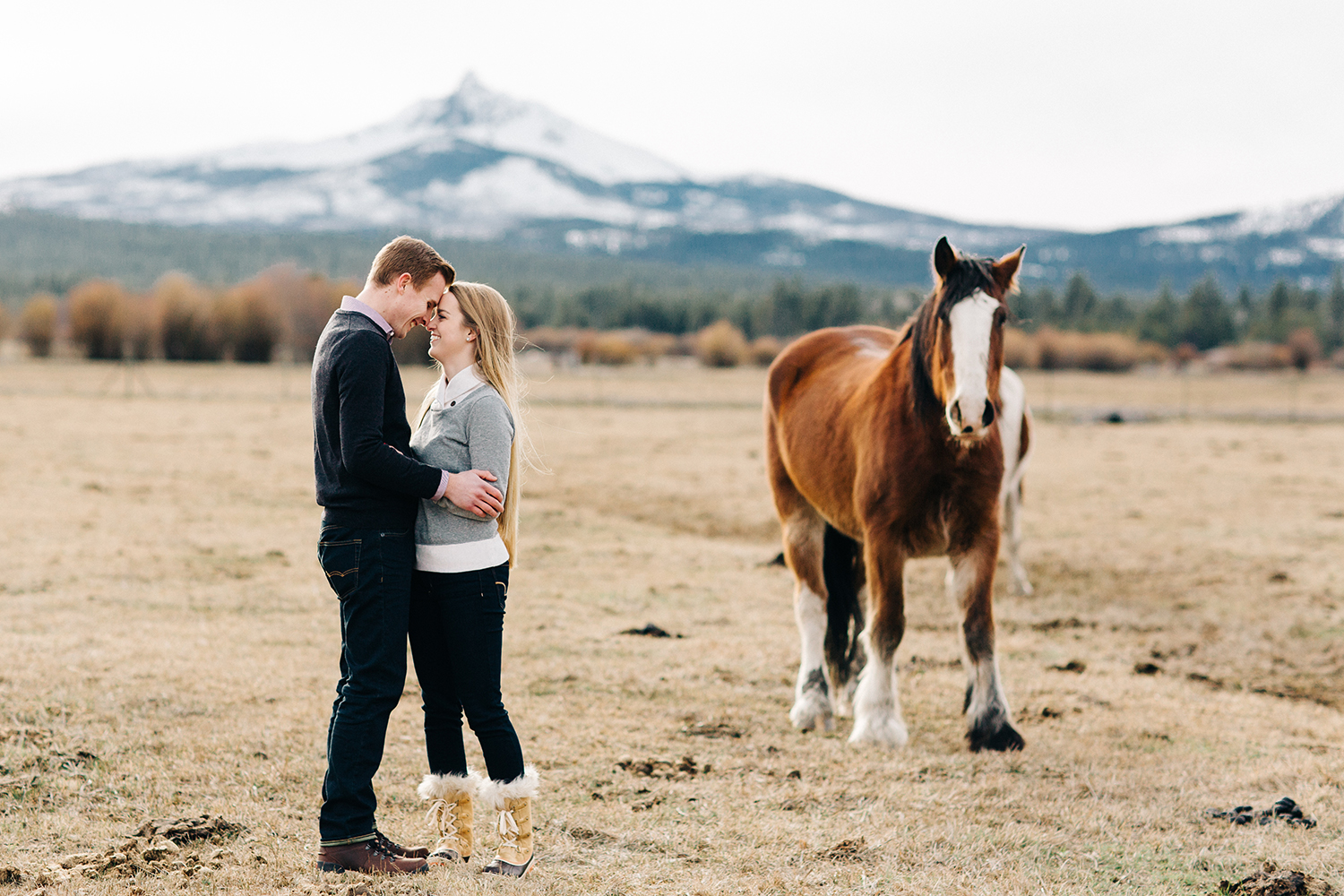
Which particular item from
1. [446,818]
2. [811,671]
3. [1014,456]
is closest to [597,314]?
[1014,456]

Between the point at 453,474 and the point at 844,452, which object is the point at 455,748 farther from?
the point at 844,452

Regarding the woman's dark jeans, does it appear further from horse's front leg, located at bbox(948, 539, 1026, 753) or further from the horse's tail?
the horse's tail

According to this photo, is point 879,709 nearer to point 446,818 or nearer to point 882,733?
point 882,733

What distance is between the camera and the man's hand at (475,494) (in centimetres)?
332

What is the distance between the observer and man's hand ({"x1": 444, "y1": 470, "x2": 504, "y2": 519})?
332 cm

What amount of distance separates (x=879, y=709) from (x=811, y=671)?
2.00ft

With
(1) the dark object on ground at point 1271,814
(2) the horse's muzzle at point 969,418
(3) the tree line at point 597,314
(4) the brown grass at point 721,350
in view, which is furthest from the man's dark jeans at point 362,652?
(4) the brown grass at point 721,350

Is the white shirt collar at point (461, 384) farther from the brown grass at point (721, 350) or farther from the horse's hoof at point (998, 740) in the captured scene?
the brown grass at point (721, 350)

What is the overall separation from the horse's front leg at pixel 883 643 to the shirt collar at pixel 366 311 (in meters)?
3.00

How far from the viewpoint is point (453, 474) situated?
3338 mm

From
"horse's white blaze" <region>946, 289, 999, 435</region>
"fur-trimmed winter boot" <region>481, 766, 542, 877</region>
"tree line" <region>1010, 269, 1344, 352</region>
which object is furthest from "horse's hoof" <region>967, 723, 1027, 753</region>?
"tree line" <region>1010, 269, 1344, 352</region>

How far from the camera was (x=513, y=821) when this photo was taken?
3.55 meters

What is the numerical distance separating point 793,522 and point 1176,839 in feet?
9.51

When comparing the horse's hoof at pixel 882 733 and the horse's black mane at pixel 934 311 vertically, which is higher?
the horse's black mane at pixel 934 311
